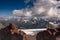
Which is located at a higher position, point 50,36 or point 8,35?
point 8,35

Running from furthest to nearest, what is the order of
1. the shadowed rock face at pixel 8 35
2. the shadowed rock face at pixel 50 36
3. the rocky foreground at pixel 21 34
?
1. the shadowed rock face at pixel 8 35
2. the rocky foreground at pixel 21 34
3. the shadowed rock face at pixel 50 36

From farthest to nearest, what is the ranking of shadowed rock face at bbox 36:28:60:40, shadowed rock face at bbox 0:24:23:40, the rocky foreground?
shadowed rock face at bbox 0:24:23:40 < the rocky foreground < shadowed rock face at bbox 36:28:60:40

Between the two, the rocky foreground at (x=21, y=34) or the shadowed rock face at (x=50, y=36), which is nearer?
the shadowed rock face at (x=50, y=36)

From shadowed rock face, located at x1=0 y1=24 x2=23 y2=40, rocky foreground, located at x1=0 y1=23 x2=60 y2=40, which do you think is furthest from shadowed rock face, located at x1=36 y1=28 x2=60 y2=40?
shadowed rock face, located at x1=0 y1=24 x2=23 y2=40

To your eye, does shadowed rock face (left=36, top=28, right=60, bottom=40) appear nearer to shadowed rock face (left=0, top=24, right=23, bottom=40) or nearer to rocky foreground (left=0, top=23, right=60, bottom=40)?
rocky foreground (left=0, top=23, right=60, bottom=40)

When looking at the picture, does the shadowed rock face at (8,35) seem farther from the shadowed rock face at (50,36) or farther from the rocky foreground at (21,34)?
the shadowed rock face at (50,36)

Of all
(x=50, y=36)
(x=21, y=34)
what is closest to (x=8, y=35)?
(x=21, y=34)

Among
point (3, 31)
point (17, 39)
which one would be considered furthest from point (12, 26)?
point (17, 39)

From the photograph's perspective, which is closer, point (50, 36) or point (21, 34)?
point (50, 36)

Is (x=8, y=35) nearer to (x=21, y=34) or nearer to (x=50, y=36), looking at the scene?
(x=21, y=34)

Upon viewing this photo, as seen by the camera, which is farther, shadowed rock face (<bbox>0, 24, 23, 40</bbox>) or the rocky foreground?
shadowed rock face (<bbox>0, 24, 23, 40</bbox>)

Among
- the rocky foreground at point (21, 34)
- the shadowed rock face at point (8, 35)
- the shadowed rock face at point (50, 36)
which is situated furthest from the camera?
the shadowed rock face at point (8, 35)

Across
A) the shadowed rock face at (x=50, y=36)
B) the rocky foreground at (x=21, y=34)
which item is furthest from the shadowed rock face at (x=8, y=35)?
the shadowed rock face at (x=50, y=36)

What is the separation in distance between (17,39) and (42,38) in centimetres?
173
